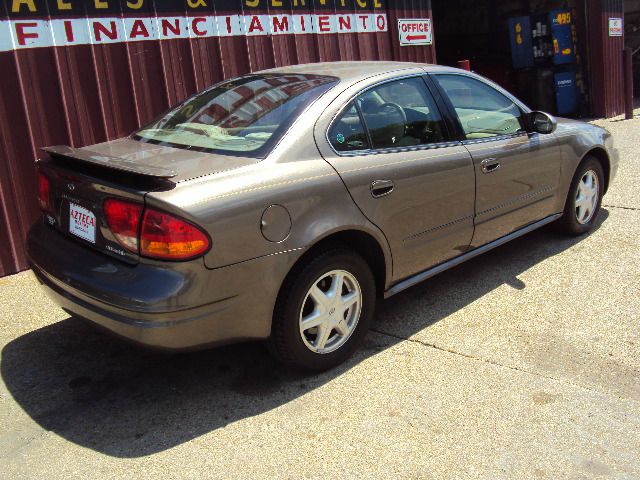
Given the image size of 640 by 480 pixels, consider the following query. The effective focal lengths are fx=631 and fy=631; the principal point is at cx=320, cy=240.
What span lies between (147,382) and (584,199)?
12.4 feet

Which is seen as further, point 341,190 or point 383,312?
point 383,312

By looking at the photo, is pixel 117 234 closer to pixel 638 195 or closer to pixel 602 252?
pixel 602 252

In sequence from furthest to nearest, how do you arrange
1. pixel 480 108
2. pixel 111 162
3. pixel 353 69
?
pixel 480 108, pixel 353 69, pixel 111 162

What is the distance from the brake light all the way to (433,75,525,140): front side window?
6.95 ft

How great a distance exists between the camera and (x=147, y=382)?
3.37m

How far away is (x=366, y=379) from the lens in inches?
130

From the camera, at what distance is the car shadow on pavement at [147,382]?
2.96 metres

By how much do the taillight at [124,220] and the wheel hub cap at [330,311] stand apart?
0.90 m

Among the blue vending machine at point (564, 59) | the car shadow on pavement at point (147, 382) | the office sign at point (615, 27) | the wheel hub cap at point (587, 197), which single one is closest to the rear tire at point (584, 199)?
the wheel hub cap at point (587, 197)

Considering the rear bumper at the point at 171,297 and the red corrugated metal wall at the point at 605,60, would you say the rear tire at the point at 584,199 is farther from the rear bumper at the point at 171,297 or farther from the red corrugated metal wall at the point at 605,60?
the red corrugated metal wall at the point at 605,60

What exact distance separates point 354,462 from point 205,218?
1218 millimetres

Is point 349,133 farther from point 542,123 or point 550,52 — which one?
point 550,52

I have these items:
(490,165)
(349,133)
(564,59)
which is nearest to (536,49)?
(564,59)

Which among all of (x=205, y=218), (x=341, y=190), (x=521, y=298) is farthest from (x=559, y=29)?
(x=205, y=218)
